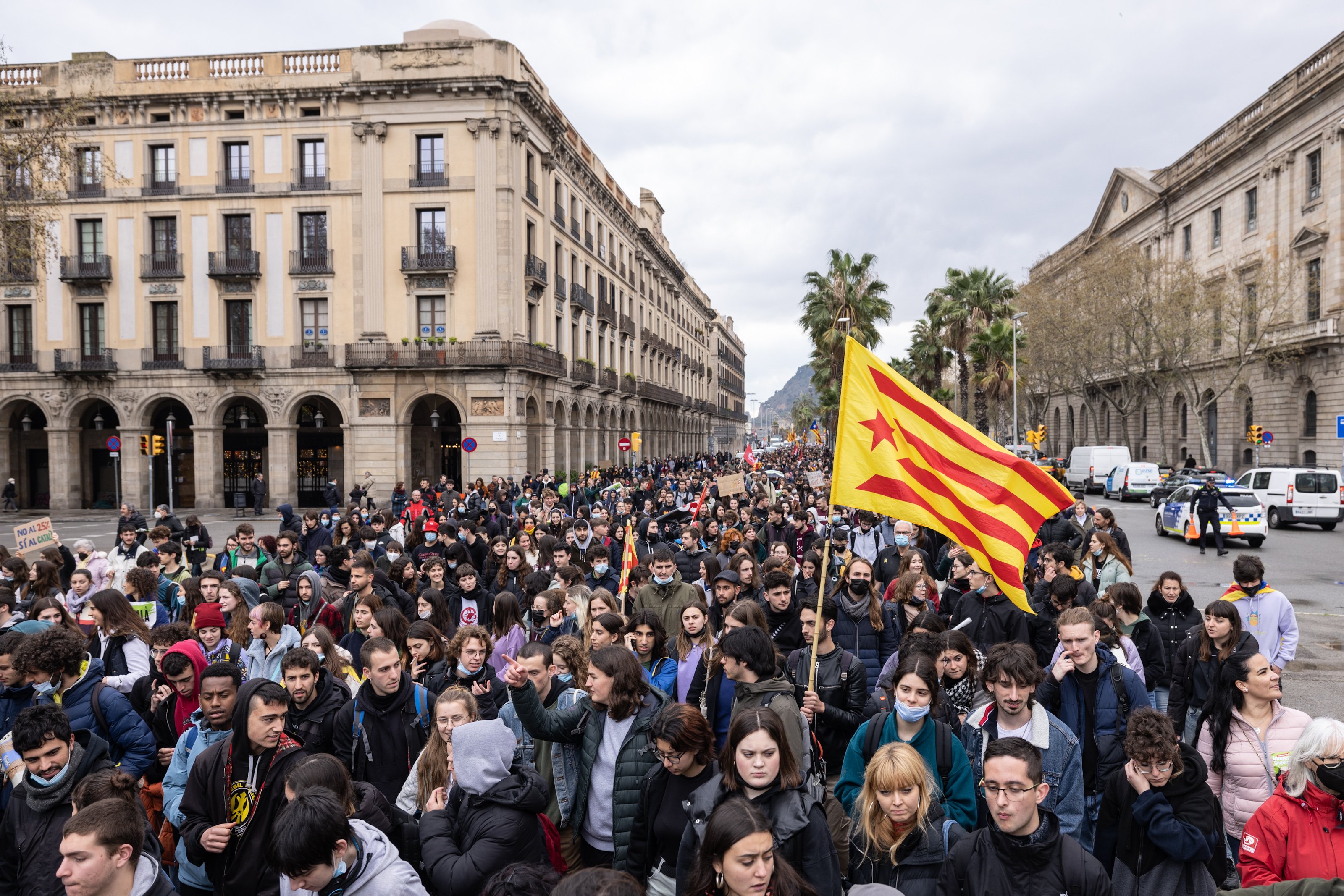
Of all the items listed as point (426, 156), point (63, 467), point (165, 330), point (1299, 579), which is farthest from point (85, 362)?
point (1299, 579)

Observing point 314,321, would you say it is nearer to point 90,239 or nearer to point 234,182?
point 234,182

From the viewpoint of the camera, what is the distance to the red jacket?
10.7 feet

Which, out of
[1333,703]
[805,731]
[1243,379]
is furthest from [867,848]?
[1243,379]

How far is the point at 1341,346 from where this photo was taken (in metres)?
35.5

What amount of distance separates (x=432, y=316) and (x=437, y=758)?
32.0m

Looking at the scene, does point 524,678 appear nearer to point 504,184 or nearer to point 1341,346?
point 504,184

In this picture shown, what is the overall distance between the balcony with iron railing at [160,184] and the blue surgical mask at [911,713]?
39.6m

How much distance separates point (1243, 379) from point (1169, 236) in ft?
47.0

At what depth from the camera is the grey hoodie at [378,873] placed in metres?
2.97

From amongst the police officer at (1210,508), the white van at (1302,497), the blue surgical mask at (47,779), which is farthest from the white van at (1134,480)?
the blue surgical mask at (47,779)

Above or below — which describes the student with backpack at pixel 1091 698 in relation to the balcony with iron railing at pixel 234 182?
below

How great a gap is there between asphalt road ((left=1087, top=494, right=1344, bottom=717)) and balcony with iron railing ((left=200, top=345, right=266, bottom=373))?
107 ft

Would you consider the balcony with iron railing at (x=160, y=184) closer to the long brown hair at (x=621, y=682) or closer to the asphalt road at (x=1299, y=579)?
the asphalt road at (x=1299, y=579)

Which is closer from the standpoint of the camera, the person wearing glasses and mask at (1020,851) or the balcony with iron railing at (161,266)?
the person wearing glasses and mask at (1020,851)
